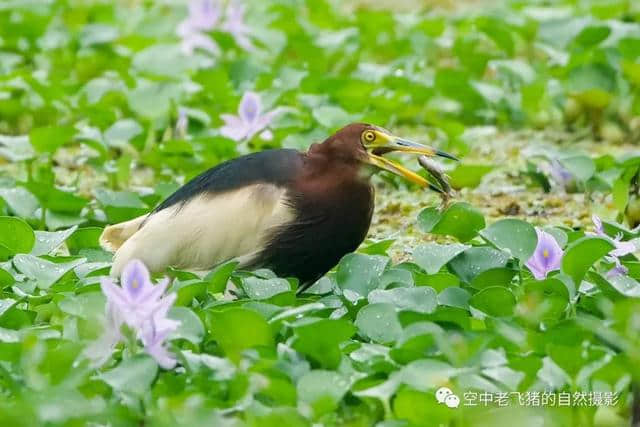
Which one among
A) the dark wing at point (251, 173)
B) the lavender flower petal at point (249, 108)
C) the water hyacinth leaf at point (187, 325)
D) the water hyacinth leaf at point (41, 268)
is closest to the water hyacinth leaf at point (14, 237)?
the water hyacinth leaf at point (41, 268)

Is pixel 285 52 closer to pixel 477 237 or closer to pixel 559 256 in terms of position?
pixel 477 237

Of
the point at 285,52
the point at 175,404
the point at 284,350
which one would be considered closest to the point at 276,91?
the point at 285,52

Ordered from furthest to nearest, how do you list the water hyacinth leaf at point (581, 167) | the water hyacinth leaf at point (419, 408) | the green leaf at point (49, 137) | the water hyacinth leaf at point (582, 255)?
the water hyacinth leaf at point (581, 167), the green leaf at point (49, 137), the water hyacinth leaf at point (582, 255), the water hyacinth leaf at point (419, 408)

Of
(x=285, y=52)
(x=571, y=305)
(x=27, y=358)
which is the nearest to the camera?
(x=27, y=358)

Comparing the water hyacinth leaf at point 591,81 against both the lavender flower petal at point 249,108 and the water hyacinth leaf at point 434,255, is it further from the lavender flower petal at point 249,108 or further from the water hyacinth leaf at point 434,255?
the water hyacinth leaf at point 434,255

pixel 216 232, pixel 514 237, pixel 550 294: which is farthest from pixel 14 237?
pixel 550 294

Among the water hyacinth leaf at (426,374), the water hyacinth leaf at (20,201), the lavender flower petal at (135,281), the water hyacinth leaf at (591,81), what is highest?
the lavender flower petal at (135,281)

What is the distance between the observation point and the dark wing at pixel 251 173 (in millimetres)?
4508

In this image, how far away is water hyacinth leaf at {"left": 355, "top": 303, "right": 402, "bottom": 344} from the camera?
393 centimetres

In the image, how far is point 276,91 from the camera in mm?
6582

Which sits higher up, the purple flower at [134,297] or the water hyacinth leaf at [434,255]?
the purple flower at [134,297]

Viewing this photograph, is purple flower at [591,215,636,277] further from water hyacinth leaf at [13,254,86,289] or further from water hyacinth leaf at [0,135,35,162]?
water hyacinth leaf at [0,135,35,162]

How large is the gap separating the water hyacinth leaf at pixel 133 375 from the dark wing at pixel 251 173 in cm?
102

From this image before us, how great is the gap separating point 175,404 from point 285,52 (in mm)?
4590
